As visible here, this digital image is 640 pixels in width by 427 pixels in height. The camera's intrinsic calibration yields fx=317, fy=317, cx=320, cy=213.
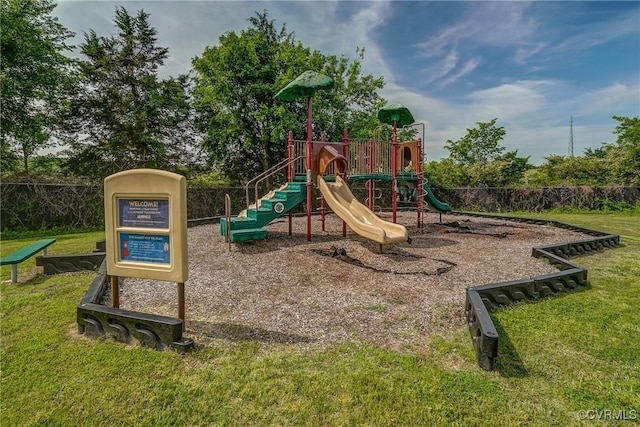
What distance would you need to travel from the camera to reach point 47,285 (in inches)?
201

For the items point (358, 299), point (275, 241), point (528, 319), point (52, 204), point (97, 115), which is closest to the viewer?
point (528, 319)

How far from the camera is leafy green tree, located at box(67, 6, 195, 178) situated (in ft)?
55.8

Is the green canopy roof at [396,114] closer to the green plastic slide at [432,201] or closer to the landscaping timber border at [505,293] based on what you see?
the green plastic slide at [432,201]

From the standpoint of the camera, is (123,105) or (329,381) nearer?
(329,381)

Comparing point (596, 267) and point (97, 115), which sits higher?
point (97, 115)

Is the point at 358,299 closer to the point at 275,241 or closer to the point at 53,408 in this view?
the point at 53,408

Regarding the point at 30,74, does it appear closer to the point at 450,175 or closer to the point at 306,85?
the point at 306,85

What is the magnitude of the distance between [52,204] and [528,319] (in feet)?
49.2

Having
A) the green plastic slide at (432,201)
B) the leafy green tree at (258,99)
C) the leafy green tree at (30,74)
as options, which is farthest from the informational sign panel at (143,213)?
the leafy green tree at (258,99)

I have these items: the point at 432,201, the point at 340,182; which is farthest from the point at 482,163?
the point at 340,182

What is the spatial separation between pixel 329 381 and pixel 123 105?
1955cm

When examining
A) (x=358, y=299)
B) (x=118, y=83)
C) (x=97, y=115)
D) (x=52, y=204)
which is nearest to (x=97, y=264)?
(x=358, y=299)

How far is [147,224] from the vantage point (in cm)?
342

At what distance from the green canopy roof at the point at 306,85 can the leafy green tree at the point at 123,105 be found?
12.2 m
